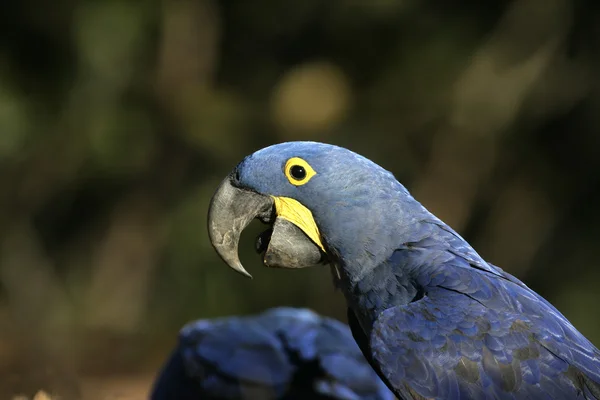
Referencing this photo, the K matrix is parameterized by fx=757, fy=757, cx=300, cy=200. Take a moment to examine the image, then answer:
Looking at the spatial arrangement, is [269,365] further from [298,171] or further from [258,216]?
[298,171]

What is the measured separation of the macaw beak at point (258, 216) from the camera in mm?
1960

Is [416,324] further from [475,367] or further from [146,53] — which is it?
[146,53]

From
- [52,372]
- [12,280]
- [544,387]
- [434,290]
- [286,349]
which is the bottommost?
[12,280]

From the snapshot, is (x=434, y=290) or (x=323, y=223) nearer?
(x=434, y=290)

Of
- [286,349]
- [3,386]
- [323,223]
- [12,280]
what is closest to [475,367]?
[323,223]

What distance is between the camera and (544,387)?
1.70 metres

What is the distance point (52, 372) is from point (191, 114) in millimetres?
4243

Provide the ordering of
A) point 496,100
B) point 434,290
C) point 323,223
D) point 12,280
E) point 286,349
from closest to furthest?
point 434,290 → point 323,223 → point 286,349 → point 496,100 → point 12,280

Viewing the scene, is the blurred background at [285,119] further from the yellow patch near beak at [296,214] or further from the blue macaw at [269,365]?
the yellow patch near beak at [296,214]

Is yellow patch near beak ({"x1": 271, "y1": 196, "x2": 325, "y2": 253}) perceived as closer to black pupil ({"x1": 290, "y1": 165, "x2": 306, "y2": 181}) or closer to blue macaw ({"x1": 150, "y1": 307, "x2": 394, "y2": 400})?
black pupil ({"x1": 290, "y1": 165, "x2": 306, "y2": 181})

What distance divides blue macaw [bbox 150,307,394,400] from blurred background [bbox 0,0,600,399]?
336 cm

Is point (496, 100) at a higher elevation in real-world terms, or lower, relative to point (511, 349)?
higher

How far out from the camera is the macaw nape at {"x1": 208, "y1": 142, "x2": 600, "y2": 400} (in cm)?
171

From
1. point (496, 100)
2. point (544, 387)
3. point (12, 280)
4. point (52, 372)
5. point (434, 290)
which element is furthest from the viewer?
point (12, 280)
